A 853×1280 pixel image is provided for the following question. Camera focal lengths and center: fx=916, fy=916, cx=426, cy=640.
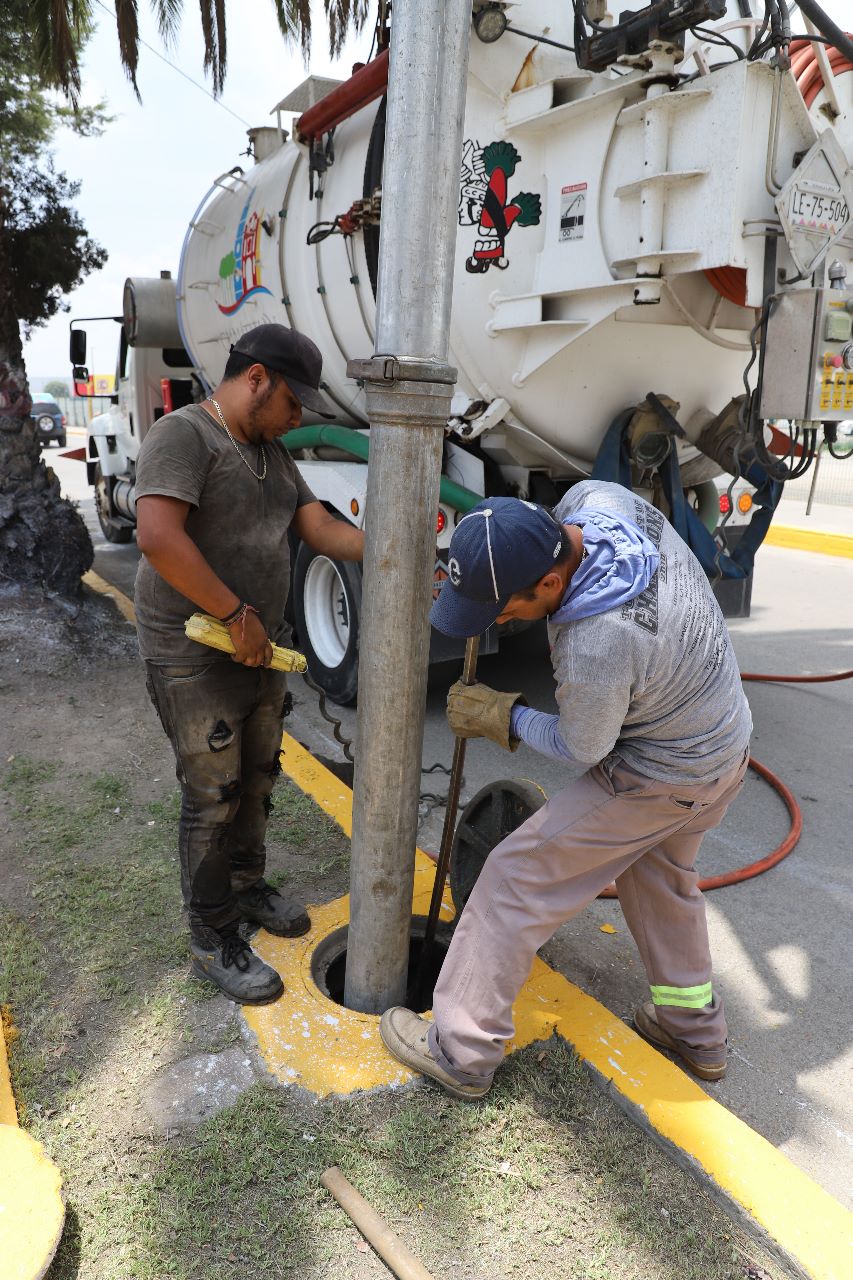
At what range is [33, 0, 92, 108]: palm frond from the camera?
725 cm

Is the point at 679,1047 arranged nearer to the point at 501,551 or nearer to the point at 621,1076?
the point at 621,1076

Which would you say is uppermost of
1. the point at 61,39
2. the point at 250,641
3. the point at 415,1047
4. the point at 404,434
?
the point at 61,39

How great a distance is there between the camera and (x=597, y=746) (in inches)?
82.7

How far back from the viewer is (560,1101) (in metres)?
2.36

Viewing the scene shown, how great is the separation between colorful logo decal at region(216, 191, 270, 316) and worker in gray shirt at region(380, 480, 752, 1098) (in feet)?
13.4

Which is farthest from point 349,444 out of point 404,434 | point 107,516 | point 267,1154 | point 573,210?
point 107,516

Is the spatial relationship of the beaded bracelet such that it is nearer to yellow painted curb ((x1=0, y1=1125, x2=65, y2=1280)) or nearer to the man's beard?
the man's beard

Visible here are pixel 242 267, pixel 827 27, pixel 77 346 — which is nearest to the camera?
pixel 827 27

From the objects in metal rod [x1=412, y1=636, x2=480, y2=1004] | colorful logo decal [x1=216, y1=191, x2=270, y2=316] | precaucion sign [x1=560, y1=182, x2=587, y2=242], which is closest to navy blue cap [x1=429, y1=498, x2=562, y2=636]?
metal rod [x1=412, y1=636, x2=480, y2=1004]

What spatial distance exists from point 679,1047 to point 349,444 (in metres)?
3.42

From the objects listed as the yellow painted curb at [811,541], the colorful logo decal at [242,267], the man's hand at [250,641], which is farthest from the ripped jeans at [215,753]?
the yellow painted curb at [811,541]

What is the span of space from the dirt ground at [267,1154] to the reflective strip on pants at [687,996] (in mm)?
320

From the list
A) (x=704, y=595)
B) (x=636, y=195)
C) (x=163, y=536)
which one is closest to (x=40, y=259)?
(x=636, y=195)

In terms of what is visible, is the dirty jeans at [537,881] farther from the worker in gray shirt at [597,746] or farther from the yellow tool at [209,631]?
the yellow tool at [209,631]
